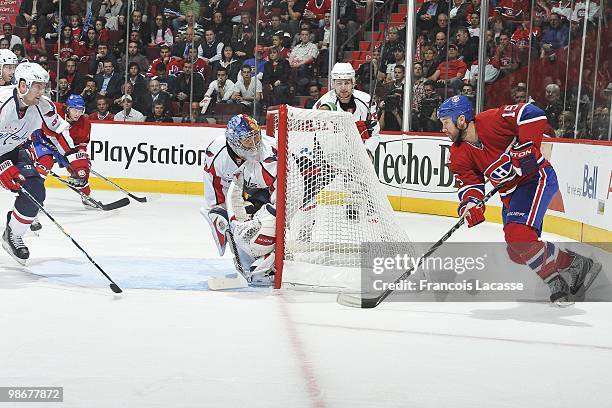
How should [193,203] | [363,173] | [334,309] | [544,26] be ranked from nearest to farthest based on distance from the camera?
[334,309] < [363,173] < [544,26] < [193,203]

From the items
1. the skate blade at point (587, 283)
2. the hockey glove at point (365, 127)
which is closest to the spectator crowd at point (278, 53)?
the hockey glove at point (365, 127)

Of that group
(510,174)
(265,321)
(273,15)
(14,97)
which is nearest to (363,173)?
(510,174)

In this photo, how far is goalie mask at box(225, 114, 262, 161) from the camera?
183 inches

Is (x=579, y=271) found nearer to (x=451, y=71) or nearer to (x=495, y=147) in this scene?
(x=495, y=147)

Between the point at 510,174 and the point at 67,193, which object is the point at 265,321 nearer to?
the point at 510,174

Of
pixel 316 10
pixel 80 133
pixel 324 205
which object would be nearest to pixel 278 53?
pixel 316 10

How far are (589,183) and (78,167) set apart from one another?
4.25 meters

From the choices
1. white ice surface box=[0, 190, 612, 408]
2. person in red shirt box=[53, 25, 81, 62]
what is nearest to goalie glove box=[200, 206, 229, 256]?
white ice surface box=[0, 190, 612, 408]

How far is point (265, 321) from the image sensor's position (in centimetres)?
405

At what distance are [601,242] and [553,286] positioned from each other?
84.9 inches

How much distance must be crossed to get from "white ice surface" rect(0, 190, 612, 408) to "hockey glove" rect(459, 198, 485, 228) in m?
0.40

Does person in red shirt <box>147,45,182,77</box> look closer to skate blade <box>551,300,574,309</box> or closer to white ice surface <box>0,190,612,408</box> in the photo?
white ice surface <box>0,190,612,408</box>

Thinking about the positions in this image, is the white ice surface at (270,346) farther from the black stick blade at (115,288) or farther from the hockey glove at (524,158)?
the hockey glove at (524,158)

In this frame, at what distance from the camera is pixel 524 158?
173 inches
